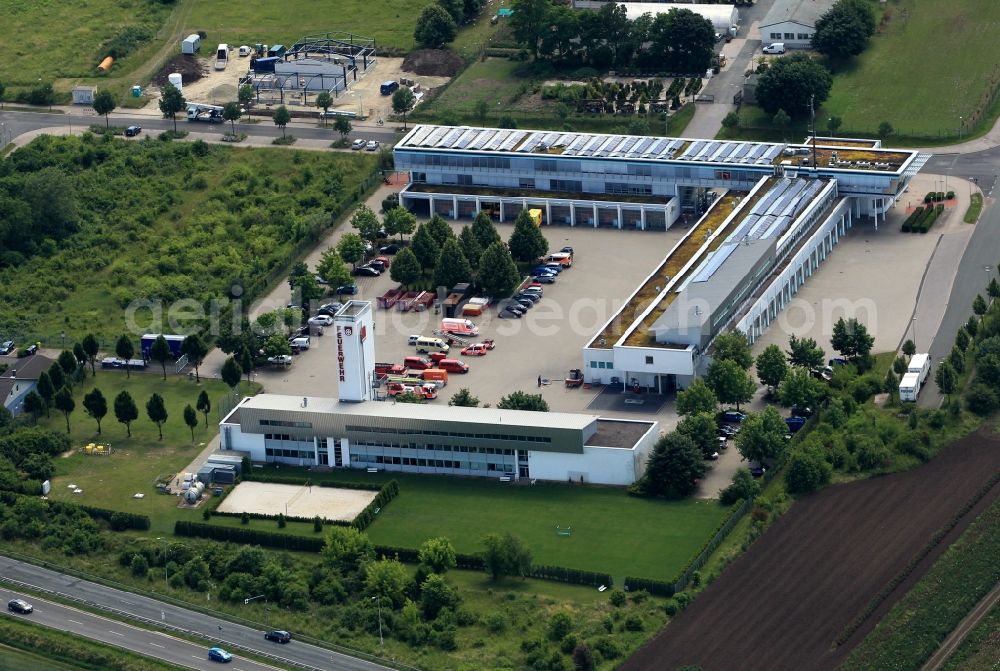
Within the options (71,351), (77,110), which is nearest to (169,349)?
(71,351)

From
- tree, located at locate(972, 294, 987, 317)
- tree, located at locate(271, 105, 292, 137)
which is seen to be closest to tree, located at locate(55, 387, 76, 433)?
tree, located at locate(271, 105, 292, 137)

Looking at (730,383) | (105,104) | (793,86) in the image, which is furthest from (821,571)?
(105,104)

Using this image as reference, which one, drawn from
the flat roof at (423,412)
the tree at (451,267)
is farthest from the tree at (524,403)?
the tree at (451,267)

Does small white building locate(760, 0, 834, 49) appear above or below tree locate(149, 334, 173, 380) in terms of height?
above

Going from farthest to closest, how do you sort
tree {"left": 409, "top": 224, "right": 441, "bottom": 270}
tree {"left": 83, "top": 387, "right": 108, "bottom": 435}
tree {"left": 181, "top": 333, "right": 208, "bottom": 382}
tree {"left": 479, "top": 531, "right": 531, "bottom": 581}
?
tree {"left": 409, "top": 224, "right": 441, "bottom": 270} → tree {"left": 181, "top": 333, "right": 208, "bottom": 382} → tree {"left": 83, "top": 387, "right": 108, "bottom": 435} → tree {"left": 479, "top": 531, "right": 531, "bottom": 581}

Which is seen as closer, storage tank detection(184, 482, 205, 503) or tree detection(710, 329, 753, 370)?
storage tank detection(184, 482, 205, 503)

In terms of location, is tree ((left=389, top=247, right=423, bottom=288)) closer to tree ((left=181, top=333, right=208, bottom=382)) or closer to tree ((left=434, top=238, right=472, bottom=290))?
tree ((left=434, top=238, right=472, bottom=290))
